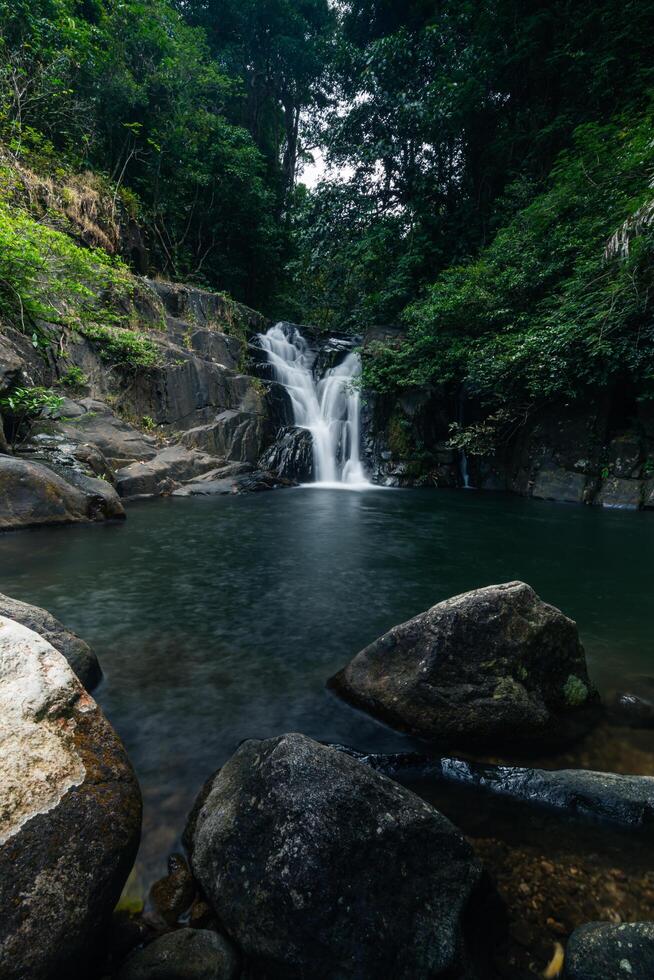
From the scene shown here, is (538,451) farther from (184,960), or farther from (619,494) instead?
(184,960)

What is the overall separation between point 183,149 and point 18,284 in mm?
14055

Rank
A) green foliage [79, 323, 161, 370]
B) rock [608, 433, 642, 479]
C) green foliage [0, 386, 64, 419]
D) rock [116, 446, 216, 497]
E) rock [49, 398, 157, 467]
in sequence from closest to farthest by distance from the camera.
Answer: green foliage [0, 386, 64, 419] < rock [49, 398, 157, 467] < rock [116, 446, 216, 497] < rock [608, 433, 642, 479] < green foliage [79, 323, 161, 370]

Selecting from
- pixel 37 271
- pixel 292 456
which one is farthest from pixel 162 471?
pixel 37 271

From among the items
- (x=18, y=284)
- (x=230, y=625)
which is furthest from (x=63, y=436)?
(x=230, y=625)

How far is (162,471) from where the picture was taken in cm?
1216

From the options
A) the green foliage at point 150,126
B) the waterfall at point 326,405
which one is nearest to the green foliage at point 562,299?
the waterfall at point 326,405

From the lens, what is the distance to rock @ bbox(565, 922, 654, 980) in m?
1.32

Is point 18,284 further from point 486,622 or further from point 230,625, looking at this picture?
point 486,622

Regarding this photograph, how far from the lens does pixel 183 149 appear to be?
62.2 ft

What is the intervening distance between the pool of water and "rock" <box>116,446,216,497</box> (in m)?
1.25

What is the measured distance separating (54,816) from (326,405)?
17092mm

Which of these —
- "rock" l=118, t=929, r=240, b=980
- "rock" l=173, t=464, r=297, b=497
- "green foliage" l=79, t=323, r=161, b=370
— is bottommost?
"rock" l=118, t=929, r=240, b=980

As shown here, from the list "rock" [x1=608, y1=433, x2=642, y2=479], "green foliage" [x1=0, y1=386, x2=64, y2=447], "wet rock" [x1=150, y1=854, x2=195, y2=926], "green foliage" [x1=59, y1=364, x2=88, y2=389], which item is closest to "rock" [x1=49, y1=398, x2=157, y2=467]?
"green foliage" [x1=59, y1=364, x2=88, y2=389]

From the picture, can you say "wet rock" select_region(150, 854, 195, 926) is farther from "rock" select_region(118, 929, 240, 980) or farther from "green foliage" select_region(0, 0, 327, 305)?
"green foliage" select_region(0, 0, 327, 305)
